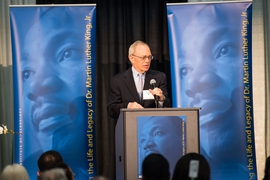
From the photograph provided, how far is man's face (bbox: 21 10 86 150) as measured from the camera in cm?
696

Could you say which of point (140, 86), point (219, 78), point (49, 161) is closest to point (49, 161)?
point (49, 161)

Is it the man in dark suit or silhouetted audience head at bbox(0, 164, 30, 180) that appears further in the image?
the man in dark suit

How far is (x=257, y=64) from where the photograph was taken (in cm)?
779

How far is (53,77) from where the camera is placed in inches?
276

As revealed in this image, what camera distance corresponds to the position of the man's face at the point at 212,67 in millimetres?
6914

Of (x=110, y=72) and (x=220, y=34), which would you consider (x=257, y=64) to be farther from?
(x=110, y=72)

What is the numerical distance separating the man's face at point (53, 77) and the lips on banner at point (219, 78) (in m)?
1.15

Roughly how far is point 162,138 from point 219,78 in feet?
6.70

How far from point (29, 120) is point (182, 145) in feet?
7.98

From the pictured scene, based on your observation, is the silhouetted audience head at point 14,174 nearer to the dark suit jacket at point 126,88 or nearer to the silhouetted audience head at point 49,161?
the silhouetted audience head at point 49,161

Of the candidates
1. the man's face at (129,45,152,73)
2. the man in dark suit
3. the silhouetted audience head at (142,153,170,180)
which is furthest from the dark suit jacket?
the silhouetted audience head at (142,153,170,180)

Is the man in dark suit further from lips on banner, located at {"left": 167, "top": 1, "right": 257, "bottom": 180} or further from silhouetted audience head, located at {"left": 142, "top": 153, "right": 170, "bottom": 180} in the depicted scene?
silhouetted audience head, located at {"left": 142, "top": 153, "right": 170, "bottom": 180}

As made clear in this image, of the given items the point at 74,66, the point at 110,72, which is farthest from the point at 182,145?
the point at 110,72

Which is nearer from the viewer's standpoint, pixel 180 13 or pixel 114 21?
pixel 180 13
